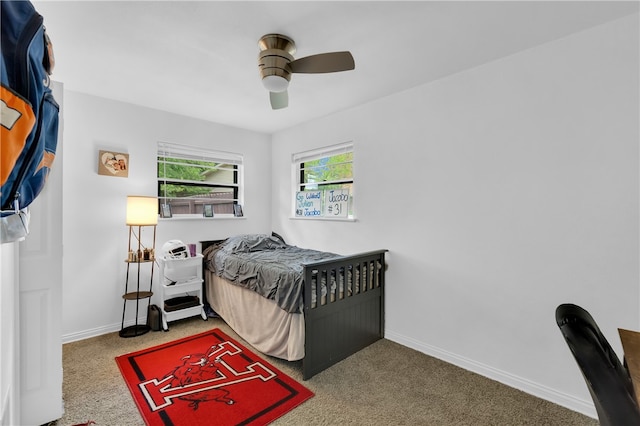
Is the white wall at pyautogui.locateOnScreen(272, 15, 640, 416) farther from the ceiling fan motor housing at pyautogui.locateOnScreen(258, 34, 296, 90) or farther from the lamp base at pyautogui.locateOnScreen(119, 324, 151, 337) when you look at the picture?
the lamp base at pyautogui.locateOnScreen(119, 324, 151, 337)

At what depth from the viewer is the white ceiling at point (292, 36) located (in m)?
1.73

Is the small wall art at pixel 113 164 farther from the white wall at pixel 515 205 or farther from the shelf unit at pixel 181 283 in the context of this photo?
the white wall at pixel 515 205

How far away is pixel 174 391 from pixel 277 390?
0.72 meters

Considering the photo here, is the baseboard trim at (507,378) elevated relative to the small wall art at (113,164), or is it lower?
lower

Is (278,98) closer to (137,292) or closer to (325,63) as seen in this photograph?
(325,63)

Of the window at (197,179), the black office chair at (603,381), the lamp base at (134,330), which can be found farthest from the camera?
the window at (197,179)

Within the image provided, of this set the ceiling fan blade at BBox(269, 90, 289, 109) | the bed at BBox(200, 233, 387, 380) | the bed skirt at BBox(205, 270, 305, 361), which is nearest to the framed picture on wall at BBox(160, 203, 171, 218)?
the bed at BBox(200, 233, 387, 380)

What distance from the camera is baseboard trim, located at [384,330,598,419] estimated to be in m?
1.92

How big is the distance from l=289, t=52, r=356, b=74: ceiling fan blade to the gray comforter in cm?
151

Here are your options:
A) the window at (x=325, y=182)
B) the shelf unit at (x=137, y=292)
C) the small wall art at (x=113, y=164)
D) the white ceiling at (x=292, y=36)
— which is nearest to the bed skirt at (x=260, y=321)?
the shelf unit at (x=137, y=292)

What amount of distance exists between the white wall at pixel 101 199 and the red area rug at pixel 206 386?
2.66 ft

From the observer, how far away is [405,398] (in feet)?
6.72

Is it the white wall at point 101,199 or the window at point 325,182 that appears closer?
the white wall at point 101,199

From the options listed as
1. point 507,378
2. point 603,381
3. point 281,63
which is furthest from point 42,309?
point 507,378
